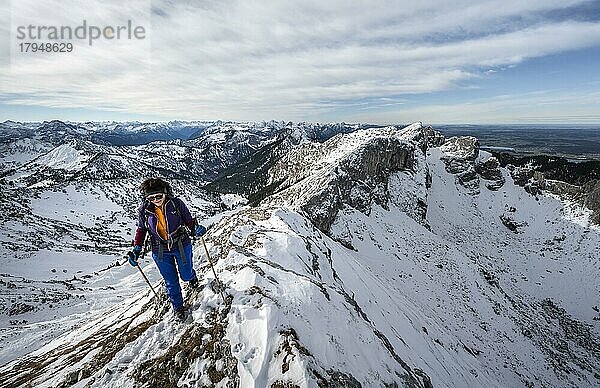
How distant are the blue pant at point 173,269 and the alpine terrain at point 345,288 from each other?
0.77 meters

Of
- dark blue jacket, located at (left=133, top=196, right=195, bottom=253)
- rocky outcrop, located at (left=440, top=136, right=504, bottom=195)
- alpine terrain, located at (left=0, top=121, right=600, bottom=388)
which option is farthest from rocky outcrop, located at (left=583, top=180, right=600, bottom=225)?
dark blue jacket, located at (left=133, top=196, right=195, bottom=253)

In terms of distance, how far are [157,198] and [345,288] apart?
12269mm

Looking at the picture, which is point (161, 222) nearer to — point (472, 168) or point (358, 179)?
point (358, 179)

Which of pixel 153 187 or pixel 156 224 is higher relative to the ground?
pixel 153 187

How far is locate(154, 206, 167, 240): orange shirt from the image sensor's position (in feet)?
30.4

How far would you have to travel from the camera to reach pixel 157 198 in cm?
904

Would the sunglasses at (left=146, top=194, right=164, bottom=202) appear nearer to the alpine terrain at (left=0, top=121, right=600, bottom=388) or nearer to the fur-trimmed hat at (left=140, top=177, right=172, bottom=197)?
the fur-trimmed hat at (left=140, top=177, right=172, bottom=197)

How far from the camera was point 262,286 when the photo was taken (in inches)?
424

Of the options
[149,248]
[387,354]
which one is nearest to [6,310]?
[149,248]

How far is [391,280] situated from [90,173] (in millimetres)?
181432

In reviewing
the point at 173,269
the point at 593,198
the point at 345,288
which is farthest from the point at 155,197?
the point at 593,198

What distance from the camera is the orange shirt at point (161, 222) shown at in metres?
9.27

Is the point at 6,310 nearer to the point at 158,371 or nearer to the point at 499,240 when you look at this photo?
the point at 158,371

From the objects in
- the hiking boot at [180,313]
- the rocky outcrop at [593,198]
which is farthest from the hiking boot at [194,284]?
the rocky outcrop at [593,198]
